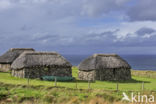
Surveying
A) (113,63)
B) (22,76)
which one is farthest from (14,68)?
(113,63)

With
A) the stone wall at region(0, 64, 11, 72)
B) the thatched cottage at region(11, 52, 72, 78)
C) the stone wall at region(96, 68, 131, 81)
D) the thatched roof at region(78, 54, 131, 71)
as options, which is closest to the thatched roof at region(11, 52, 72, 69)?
the thatched cottage at region(11, 52, 72, 78)

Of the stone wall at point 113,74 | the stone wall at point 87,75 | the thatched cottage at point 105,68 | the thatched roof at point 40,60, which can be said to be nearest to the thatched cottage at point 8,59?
the thatched roof at point 40,60


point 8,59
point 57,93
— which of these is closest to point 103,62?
point 8,59

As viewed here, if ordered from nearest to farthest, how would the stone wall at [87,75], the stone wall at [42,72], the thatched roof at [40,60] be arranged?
1. the stone wall at [42,72]
2. the thatched roof at [40,60]
3. the stone wall at [87,75]

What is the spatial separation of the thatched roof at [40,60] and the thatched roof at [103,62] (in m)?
4.56

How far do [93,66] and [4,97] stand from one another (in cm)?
2531

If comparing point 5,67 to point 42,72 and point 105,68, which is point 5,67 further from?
point 105,68

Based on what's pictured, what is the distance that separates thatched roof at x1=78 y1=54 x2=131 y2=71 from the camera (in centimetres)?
4281

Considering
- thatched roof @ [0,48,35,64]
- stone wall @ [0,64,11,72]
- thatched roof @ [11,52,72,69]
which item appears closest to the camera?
thatched roof @ [11,52,72,69]

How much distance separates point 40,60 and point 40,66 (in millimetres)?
→ 946

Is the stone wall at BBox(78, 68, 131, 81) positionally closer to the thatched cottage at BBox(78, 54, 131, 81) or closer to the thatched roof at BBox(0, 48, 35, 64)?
the thatched cottage at BBox(78, 54, 131, 81)

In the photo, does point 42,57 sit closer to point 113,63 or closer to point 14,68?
point 14,68

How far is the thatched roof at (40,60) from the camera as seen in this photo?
130 feet

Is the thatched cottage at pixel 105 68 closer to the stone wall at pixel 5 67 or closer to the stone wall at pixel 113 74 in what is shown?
the stone wall at pixel 113 74
